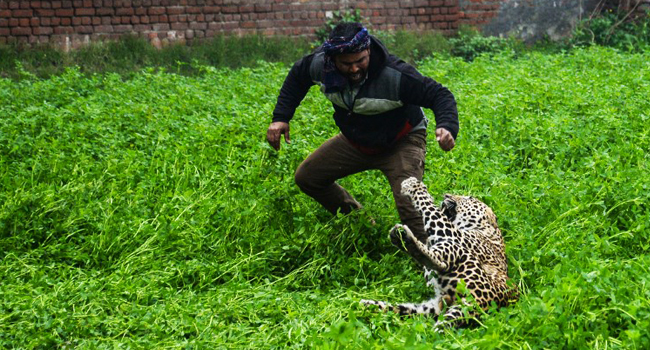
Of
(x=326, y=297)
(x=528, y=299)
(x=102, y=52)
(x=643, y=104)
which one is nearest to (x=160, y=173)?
(x=326, y=297)

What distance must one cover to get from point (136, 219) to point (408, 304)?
7.16ft

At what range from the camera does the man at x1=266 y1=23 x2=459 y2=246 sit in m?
5.06

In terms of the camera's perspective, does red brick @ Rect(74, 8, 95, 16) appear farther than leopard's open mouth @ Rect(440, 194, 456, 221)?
Yes

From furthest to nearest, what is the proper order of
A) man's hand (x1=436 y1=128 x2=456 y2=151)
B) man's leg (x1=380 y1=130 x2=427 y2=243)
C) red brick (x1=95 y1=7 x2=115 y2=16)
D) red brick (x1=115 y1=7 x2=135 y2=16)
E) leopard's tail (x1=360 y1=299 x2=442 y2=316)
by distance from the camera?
1. red brick (x1=115 y1=7 x2=135 y2=16)
2. red brick (x1=95 y1=7 x2=115 y2=16)
3. man's leg (x1=380 y1=130 x2=427 y2=243)
4. man's hand (x1=436 y1=128 x2=456 y2=151)
5. leopard's tail (x1=360 y1=299 x2=442 y2=316)

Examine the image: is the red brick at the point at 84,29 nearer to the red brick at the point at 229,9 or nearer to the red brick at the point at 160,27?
the red brick at the point at 160,27

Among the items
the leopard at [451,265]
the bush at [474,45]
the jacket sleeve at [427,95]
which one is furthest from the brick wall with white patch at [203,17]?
the leopard at [451,265]

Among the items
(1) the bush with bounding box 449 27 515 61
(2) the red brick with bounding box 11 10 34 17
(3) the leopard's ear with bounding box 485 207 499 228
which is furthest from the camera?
(1) the bush with bounding box 449 27 515 61

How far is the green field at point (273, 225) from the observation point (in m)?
4.23

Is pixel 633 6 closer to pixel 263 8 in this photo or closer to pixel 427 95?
pixel 263 8

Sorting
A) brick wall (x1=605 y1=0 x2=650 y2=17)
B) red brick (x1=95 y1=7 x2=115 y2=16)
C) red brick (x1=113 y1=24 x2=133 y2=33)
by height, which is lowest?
brick wall (x1=605 y1=0 x2=650 y2=17)

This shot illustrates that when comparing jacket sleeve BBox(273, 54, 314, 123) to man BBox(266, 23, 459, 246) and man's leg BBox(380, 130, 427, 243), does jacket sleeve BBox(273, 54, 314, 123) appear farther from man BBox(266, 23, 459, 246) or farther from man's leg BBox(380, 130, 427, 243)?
man's leg BBox(380, 130, 427, 243)

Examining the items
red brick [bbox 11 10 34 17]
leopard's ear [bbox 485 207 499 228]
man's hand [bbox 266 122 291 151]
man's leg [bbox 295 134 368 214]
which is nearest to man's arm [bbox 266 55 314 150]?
man's hand [bbox 266 122 291 151]

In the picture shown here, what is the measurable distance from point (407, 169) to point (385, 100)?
1.49 feet

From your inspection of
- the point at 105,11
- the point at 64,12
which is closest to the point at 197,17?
the point at 105,11
